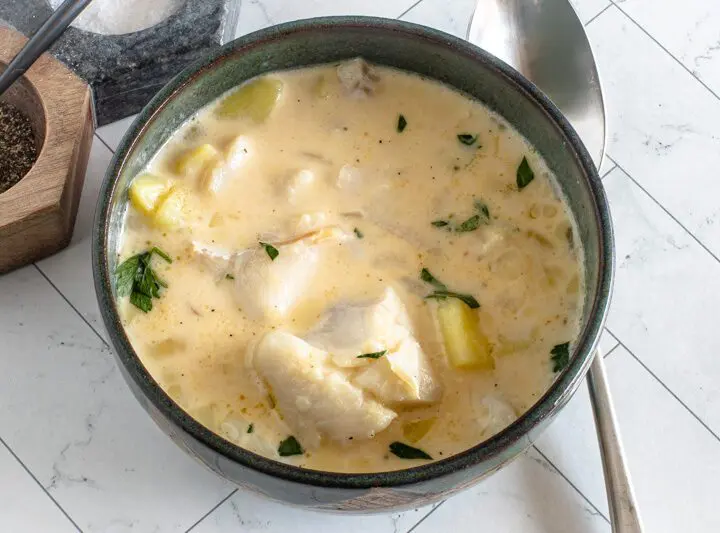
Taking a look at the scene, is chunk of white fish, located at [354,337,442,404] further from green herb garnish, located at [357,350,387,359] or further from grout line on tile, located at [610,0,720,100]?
grout line on tile, located at [610,0,720,100]

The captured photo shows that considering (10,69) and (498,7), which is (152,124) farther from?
(498,7)

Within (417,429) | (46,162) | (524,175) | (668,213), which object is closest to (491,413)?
(417,429)

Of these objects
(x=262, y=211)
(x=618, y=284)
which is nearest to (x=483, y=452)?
(x=262, y=211)

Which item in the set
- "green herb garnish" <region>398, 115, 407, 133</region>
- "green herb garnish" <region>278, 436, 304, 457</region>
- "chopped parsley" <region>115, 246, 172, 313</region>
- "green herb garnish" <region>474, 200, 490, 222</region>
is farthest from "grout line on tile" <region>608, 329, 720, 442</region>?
"chopped parsley" <region>115, 246, 172, 313</region>

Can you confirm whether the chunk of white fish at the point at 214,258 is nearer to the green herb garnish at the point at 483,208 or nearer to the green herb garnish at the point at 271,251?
the green herb garnish at the point at 271,251

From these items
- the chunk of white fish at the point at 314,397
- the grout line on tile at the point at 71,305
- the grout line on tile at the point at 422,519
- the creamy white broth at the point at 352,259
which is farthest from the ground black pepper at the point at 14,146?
the grout line on tile at the point at 422,519

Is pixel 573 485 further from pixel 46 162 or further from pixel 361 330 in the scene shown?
pixel 46 162
